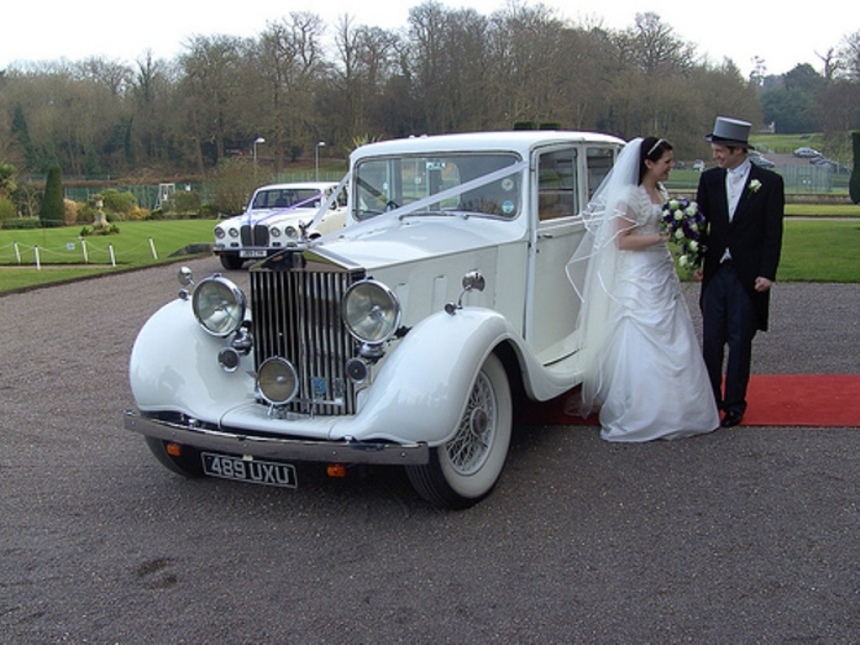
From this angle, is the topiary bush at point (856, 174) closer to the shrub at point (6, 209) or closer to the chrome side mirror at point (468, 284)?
the chrome side mirror at point (468, 284)

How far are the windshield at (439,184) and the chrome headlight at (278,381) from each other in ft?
6.11

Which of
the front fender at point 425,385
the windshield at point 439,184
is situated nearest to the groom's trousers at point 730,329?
the windshield at point 439,184

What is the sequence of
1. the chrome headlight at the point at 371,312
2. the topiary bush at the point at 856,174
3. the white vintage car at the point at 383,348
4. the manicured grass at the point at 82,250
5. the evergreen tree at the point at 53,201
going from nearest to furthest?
1. the white vintage car at the point at 383,348
2. the chrome headlight at the point at 371,312
3. the manicured grass at the point at 82,250
4. the topiary bush at the point at 856,174
5. the evergreen tree at the point at 53,201

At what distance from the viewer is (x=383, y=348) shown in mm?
4305

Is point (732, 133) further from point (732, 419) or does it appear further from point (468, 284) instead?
point (468, 284)

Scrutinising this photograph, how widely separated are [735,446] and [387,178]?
303 centimetres

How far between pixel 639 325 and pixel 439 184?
170 centimetres

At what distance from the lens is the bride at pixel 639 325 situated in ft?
17.7

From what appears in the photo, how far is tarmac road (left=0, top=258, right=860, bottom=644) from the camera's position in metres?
3.22

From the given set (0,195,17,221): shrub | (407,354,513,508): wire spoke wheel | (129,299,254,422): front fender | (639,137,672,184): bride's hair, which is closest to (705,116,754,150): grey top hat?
(639,137,672,184): bride's hair

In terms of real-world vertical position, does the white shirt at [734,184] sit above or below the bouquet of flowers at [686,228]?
above

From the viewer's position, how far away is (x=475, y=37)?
57594 millimetres

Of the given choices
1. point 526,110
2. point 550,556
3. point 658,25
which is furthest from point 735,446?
point 658,25

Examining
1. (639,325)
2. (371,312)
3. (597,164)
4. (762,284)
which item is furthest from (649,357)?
(371,312)
